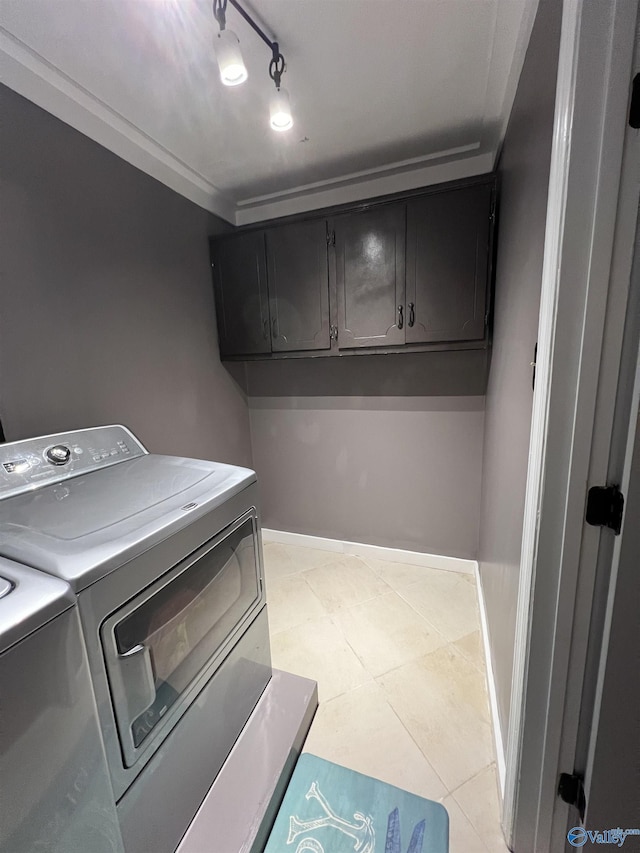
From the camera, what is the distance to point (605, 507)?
0.77 meters

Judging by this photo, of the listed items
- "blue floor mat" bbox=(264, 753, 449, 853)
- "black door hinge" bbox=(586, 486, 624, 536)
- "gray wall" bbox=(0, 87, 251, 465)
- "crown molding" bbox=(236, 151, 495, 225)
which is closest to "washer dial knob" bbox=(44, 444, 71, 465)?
"gray wall" bbox=(0, 87, 251, 465)

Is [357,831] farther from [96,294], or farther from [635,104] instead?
[96,294]

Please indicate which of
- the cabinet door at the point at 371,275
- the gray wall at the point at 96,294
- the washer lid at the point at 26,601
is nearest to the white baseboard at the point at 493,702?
the washer lid at the point at 26,601

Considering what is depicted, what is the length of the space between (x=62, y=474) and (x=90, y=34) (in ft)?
4.75

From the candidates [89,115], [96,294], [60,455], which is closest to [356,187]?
[89,115]

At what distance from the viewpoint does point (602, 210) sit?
69 centimetres

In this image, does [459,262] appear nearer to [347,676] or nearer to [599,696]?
[599,696]

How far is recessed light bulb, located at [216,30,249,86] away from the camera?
3.36 ft

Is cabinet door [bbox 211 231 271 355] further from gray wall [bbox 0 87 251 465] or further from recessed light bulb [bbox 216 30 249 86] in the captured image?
recessed light bulb [bbox 216 30 249 86]

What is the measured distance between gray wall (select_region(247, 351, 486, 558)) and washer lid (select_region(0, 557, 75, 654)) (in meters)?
1.93

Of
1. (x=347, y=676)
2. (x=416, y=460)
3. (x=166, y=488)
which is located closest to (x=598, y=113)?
(x=166, y=488)

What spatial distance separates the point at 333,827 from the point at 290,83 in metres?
2.59

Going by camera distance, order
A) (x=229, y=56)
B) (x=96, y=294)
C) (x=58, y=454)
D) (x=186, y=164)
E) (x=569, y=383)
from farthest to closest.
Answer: (x=186, y=164) < (x=96, y=294) < (x=58, y=454) < (x=229, y=56) < (x=569, y=383)

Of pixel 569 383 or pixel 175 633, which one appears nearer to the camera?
pixel 569 383
